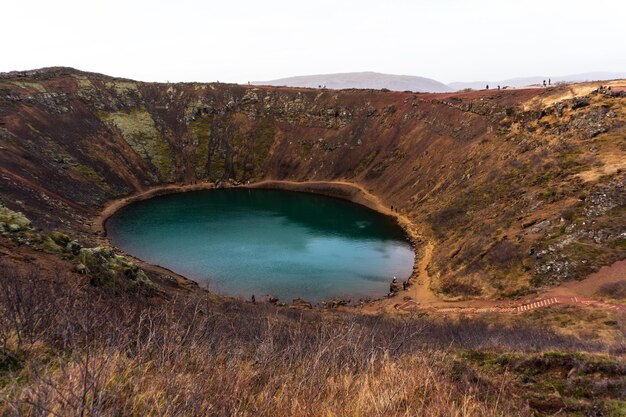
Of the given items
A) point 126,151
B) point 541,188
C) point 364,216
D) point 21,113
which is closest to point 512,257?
point 541,188

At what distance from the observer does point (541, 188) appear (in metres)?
47.1

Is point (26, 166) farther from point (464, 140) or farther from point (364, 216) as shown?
point (464, 140)

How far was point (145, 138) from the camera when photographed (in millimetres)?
93938

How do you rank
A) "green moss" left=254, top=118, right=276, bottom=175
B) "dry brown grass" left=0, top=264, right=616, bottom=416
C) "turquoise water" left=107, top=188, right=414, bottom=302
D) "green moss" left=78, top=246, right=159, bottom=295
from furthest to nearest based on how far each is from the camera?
"green moss" left=254, top=118, right=276, bottom=175
"turquoise water" left=107, top=188, right=414, bottom=302
"green moss" left=78, top=246, right=159, bottom=295
"dry brown grass" left=0, top=264, right=616, bottom=416

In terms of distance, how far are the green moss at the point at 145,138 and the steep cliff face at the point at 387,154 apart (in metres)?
0.35

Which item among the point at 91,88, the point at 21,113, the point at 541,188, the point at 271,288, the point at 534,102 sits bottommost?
the point at 271,288

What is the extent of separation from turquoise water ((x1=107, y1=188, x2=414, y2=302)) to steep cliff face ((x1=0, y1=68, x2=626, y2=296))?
241 inches

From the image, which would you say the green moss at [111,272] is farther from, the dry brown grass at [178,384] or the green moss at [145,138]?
the green moss at [145,138]

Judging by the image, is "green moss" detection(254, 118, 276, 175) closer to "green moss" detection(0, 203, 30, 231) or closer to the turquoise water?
the turquoise water

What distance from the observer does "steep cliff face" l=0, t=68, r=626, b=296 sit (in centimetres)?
4047

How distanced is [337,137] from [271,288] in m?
56.1

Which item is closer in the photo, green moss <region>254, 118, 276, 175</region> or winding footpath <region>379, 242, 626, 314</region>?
winding footpath <region>379, 242, 626, 314</region>

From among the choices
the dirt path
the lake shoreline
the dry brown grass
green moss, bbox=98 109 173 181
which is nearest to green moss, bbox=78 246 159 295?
the dry brown grass

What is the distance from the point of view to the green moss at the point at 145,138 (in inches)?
3558
